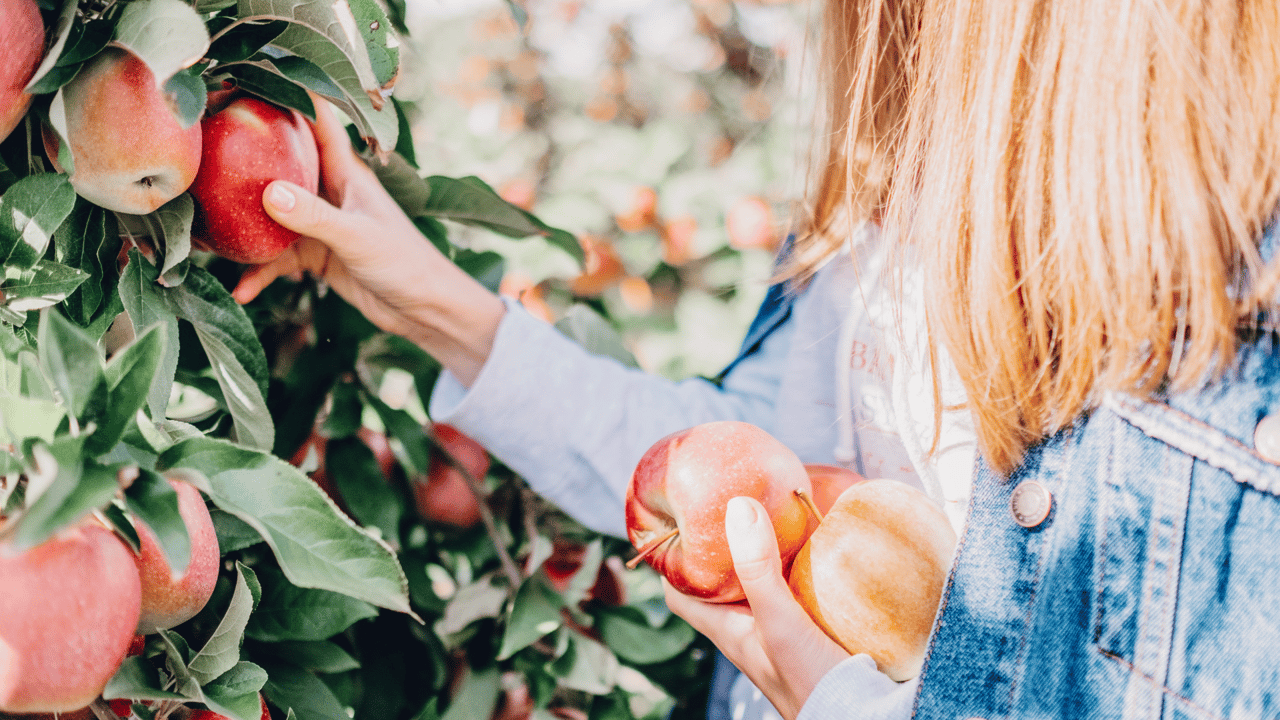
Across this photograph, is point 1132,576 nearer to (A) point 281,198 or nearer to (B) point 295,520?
(B) point 295,520

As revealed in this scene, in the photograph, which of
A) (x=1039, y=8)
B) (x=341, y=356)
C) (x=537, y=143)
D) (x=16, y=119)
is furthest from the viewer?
Answer: (x=537, y=143)

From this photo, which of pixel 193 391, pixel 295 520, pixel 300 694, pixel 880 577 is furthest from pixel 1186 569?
pixel 193 391

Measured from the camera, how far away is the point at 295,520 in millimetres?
442

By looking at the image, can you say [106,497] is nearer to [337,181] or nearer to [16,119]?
[16,119]

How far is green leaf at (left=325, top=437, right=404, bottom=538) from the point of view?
967 millimetres

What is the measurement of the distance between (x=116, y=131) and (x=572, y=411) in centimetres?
66

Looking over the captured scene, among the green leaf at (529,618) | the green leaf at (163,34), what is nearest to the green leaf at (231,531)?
the green leaf at (163,34)

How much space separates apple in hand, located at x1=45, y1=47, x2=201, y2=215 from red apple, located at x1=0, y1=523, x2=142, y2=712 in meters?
0.23

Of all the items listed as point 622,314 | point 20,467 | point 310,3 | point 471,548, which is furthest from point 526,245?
point 20,467

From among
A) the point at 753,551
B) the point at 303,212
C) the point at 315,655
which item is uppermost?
the point at 303,212

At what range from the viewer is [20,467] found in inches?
14.5

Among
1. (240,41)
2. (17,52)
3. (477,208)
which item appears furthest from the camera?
(477,208)

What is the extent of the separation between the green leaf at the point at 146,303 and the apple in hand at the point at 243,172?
0.31ft

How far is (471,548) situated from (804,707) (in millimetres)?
616
